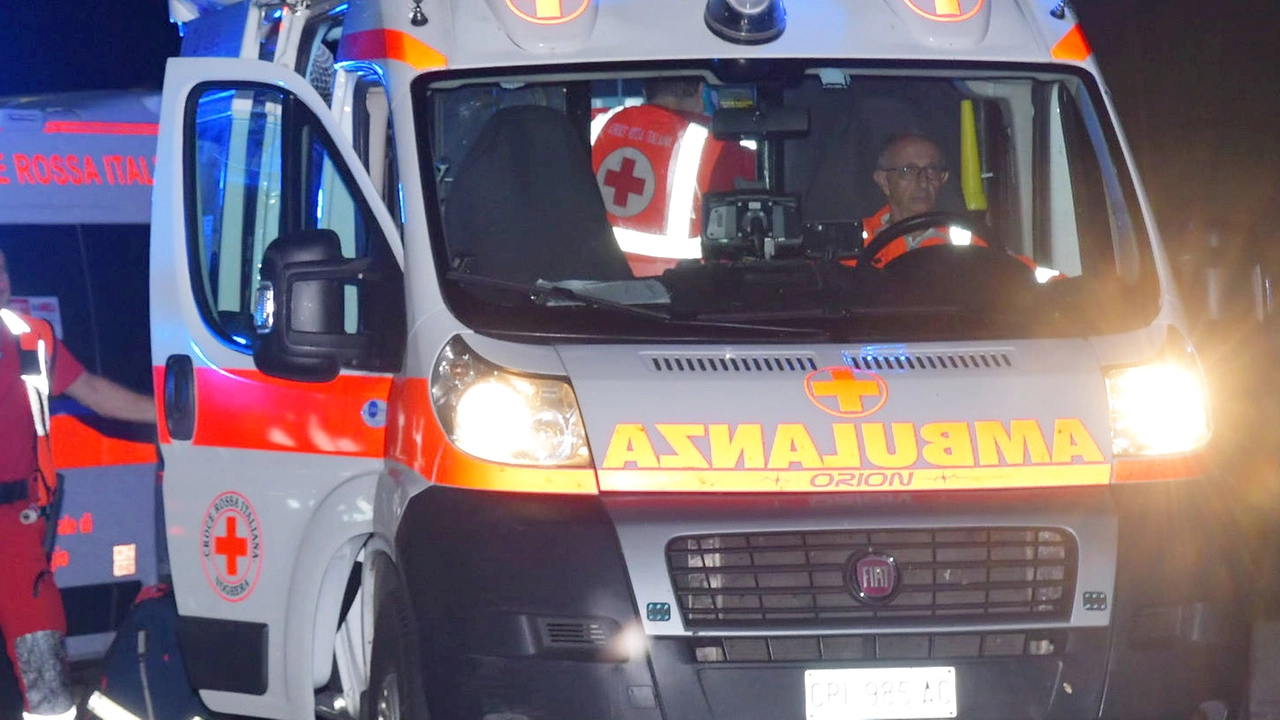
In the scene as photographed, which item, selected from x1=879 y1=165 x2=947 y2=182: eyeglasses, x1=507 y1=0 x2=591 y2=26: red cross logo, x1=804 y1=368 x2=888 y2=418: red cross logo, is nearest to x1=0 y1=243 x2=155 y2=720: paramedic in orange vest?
x1=507 y1=0 x2=591 y2=26: red cross logo

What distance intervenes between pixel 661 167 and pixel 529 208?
0.85 m

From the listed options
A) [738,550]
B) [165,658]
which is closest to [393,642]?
[738,550]

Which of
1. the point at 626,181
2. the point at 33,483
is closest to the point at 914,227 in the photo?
the point at 626,181

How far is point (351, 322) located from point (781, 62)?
1.36 meters

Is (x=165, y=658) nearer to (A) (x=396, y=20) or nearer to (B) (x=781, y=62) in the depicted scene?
(A) (x=396, y=20)

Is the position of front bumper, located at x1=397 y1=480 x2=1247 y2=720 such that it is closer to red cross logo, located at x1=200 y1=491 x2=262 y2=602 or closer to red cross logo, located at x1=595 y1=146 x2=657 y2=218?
red cross logo, located at x1=200 y1=491 x2=262 y2=602

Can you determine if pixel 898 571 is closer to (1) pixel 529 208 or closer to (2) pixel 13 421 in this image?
(1) pixel 529 208

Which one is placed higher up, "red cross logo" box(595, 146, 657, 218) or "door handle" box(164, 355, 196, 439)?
"red cross logo" box(595, 146, 657, 218)

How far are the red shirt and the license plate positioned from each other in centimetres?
343

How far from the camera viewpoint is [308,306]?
529 centimetres

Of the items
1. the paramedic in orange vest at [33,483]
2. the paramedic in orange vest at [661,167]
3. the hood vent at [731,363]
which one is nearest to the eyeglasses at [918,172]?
the paramedic in orange vest at [661,167]

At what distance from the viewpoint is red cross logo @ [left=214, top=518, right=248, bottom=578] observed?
5984 mm

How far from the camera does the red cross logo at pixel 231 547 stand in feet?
19.6

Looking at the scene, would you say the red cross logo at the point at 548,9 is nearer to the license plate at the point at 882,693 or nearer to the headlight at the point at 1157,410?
the headlight at the point at 1157,410
